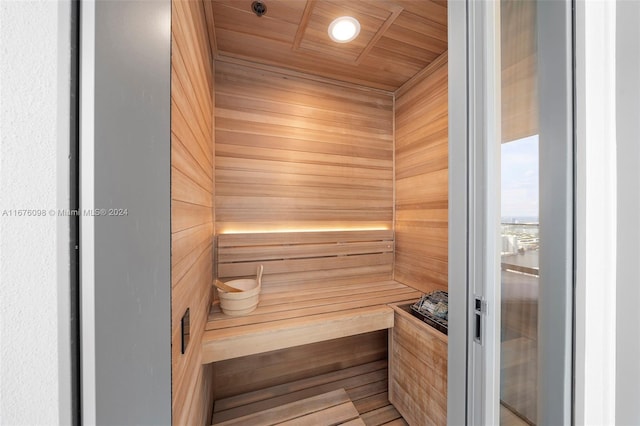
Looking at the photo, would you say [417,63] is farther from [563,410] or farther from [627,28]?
[563,410]

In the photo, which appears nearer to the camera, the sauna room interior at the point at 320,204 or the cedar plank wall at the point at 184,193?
the cedar plank wall at the point at 184,193

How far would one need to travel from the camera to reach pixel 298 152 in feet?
5.70

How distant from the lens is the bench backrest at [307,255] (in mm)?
1549

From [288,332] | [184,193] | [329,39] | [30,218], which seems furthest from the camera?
[329,39]

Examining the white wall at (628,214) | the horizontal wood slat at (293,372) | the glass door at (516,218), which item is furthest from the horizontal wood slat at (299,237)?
the white wall at (628,214)

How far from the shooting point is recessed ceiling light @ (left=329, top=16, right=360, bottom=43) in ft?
4.11

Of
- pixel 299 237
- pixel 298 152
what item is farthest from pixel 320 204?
pixel 298 152

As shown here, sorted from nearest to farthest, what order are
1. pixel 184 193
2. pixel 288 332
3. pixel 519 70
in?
pixel 519 70 → pixel 184 193 → pixel 288 332

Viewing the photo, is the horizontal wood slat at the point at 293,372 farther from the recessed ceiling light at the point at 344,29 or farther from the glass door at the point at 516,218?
the recessed ceiling light at the point at 344,29

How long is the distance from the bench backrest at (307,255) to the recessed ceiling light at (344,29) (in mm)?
1270

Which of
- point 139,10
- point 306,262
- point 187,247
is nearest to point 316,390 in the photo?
point 306,262

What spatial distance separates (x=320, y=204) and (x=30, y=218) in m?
1.57

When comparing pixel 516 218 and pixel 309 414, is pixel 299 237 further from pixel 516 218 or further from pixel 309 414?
pixel 516 218

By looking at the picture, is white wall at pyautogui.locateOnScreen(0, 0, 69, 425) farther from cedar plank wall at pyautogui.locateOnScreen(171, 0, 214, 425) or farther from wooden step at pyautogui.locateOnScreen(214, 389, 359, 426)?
wooden step at pyautogui.locateOnScreen(214, 389, 359, 426)
